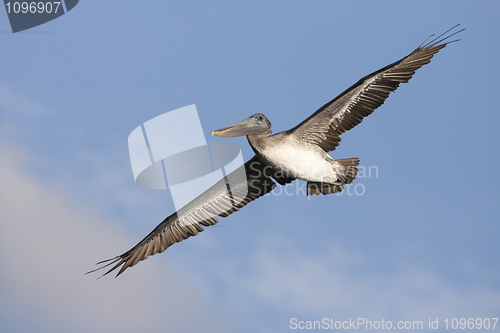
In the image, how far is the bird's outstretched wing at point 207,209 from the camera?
10711 mm

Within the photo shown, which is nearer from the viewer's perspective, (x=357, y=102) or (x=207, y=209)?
(x=357, y=102)

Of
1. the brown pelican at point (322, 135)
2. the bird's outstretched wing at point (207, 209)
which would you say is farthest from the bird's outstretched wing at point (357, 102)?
the bird's outstretched wing at point (207, 209)

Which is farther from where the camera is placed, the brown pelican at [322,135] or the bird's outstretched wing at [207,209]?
the bird's outstretched wing at [207,209]

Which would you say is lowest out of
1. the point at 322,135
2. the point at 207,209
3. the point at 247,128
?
the point at 207,209

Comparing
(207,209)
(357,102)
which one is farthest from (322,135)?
(207,209)

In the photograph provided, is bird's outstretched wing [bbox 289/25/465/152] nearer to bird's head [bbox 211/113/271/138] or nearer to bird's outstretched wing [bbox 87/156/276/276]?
bird's head [bbox 211/113/271/138]

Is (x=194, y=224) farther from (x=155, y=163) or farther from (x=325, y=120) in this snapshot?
(x=325, y=120)

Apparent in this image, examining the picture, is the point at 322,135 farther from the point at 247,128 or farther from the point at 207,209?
the point at 207,209

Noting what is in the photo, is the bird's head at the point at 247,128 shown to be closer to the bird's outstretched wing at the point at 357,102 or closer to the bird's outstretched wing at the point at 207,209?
the bird's outstretched wing at the point at 357,102

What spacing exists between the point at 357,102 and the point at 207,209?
13.8ft

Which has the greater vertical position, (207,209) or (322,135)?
(322,135)

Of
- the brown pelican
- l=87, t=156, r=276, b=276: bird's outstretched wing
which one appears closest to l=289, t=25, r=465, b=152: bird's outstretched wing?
the brown pelican

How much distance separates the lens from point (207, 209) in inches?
442

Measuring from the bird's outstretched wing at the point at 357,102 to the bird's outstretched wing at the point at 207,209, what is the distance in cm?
162
